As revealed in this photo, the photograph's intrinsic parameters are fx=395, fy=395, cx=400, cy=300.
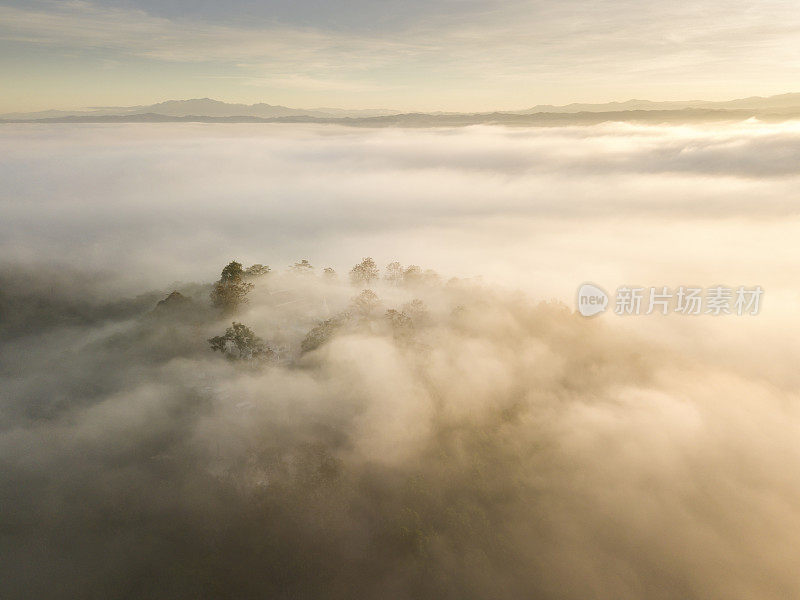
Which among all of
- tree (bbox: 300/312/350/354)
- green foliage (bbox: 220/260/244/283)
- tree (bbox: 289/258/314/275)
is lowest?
tree (bbox: 300/312/350/354)

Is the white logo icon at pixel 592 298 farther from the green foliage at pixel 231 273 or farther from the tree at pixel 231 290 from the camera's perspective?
the green foliage at pixel 231 273

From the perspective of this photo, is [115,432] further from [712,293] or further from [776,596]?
[776,596]

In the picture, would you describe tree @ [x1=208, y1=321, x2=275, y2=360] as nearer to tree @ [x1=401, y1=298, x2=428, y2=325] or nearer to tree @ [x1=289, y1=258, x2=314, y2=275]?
tree @ [x1=289, y1=258, x2=314, y2=275]

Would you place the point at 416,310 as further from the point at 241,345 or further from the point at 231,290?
the point at 231,290
